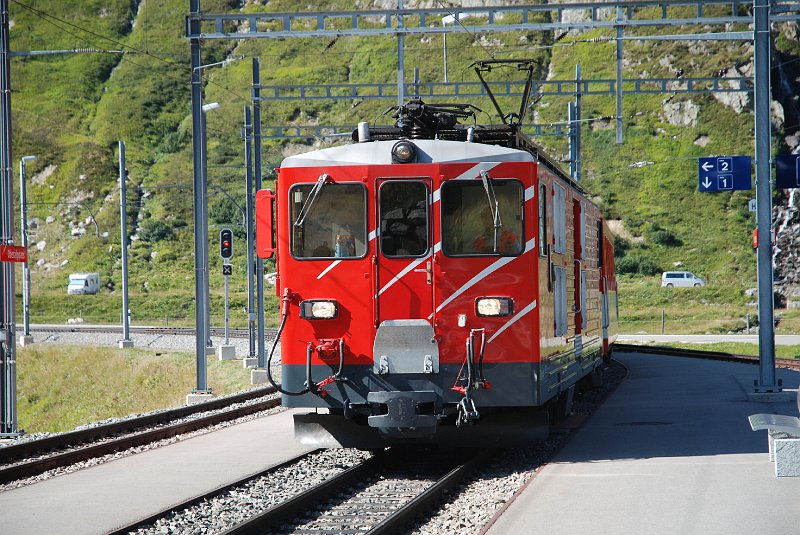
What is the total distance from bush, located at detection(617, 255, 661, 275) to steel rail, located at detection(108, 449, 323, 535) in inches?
2228

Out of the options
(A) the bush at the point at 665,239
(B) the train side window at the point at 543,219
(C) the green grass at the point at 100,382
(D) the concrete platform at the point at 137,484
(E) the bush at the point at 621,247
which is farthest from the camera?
(A) the bush at the point at 665,239

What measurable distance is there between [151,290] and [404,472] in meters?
62.9

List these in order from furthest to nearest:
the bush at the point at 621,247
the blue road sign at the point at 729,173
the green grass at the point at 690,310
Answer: the bush at the point at 621,247 < the green grass at the point at 690,310 < the blue road sign at the point at 729,173

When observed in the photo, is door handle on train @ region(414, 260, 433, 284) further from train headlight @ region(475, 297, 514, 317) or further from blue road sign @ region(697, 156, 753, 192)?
blue road sign @ region(697, 156, 753, 192)

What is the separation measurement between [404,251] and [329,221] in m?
0.85

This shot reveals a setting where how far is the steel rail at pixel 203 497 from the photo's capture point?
8922 millimetres

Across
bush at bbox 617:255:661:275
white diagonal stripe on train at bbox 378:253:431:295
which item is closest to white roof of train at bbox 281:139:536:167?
white diagonal stripe on train at bbox 378:253:431:295

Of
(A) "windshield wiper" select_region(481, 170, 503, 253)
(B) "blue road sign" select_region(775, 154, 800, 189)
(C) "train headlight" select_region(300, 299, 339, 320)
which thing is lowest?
(C) "train headlight" select_region(300, 299, 339, 320)

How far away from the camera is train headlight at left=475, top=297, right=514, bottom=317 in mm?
11531

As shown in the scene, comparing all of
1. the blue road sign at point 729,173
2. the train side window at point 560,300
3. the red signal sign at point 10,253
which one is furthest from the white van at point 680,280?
the train side window at point 560,300

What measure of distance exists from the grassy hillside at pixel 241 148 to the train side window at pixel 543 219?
142 feet

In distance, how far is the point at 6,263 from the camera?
651 inches

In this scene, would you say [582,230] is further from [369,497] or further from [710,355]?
[710,355]

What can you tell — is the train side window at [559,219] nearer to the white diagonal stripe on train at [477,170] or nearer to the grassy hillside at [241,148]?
the white diagonal stripe on train at [477,170]
